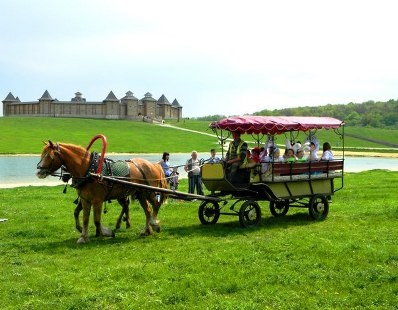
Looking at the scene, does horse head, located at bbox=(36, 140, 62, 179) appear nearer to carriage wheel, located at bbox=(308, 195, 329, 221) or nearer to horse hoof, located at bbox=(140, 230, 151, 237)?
horse hoof, located at bbox=(140, 230, 151, 237)

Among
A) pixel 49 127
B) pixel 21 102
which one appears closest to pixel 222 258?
pixel 49 127

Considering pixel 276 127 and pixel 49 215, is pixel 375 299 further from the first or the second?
pixel 49 215

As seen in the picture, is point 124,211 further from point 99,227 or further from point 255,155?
point 255,155

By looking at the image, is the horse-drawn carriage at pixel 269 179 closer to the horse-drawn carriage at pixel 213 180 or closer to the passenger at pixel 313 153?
the horse-drawn carriage at pixel 213 180

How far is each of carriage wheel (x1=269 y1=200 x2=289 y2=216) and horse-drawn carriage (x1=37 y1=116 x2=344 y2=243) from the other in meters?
0.03

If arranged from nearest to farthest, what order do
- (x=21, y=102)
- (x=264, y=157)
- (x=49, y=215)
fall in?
(x=264, y=157), (x=49, y=215), (x=21, y=102)

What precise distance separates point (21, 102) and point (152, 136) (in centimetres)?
6664

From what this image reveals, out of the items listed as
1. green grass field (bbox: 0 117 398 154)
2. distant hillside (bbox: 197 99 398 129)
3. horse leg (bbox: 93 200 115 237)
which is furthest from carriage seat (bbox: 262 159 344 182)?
distant hillside (bbox: 197 99 398 129)

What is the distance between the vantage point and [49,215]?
49.1 feet

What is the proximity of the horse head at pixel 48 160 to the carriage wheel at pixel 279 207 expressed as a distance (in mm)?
6565

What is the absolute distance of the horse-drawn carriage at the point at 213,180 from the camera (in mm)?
11164

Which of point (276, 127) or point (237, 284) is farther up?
point (276, 127)

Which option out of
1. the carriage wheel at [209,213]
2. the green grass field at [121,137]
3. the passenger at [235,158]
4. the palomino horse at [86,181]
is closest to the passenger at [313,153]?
the passenger at [235,158]

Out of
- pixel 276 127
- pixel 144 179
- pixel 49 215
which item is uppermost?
pixel 276 127
